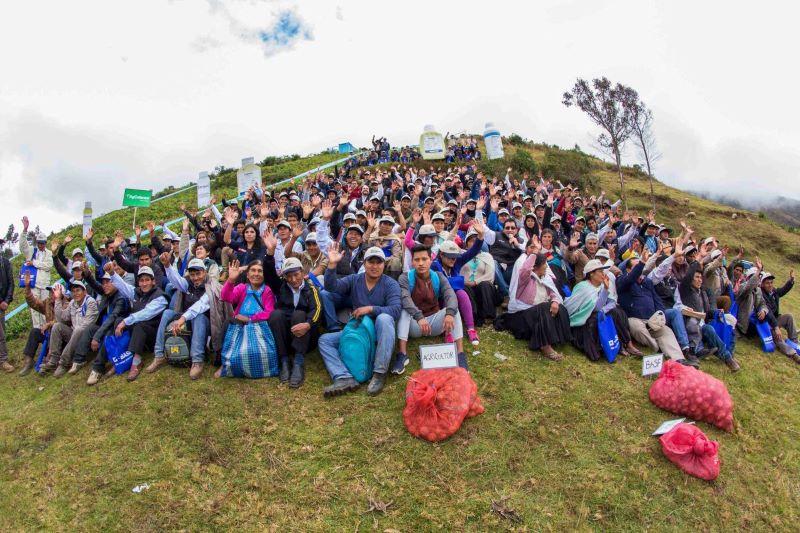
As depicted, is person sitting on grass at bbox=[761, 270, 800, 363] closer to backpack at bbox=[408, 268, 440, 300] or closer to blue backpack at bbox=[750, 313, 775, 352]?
blue backpack at bbox=[750, 313, 775, 352]

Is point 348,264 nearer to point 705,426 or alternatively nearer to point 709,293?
point 705,426

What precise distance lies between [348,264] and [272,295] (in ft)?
4.78

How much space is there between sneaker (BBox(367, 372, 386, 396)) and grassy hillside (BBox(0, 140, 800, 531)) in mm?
158

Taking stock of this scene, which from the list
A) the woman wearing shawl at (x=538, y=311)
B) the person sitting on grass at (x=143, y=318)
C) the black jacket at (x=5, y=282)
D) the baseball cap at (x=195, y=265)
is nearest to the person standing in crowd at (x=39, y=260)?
the black jacket at (x=5, y=282)

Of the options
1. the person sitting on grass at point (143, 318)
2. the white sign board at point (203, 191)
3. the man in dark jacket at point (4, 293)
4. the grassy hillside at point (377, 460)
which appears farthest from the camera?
the white sign board at point (203, 191)

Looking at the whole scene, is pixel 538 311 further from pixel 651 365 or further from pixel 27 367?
pixel 27 367

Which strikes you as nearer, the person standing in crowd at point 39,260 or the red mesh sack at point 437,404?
the red mesh sack at point 437,404

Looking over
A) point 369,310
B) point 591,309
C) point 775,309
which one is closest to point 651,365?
point 591,309

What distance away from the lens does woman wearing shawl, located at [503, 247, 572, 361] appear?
21.3 feet

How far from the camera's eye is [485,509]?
3854 millimetres

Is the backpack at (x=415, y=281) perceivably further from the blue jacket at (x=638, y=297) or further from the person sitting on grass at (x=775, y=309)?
the person sitting on grass at (x=775, y=309)

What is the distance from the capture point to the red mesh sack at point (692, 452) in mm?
4273

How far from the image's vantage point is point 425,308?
606 centimetres

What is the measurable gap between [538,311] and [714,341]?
3486 millimetres
